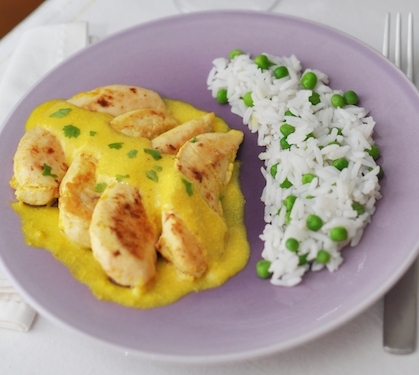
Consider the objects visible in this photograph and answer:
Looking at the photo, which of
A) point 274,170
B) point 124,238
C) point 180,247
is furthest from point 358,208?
point 124,238

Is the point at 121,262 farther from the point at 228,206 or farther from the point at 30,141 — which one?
the point at 30,141

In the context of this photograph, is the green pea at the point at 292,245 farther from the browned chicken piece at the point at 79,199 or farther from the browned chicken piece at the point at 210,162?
the browned chicken piece at the point at 79,199

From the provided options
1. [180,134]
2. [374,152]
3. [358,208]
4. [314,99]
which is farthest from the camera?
[314,99]

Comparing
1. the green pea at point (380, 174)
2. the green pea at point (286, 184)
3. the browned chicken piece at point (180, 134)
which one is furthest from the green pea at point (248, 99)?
the green pea at point (380, 174)

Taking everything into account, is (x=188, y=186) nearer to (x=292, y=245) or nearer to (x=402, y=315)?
(x=292, y=245)

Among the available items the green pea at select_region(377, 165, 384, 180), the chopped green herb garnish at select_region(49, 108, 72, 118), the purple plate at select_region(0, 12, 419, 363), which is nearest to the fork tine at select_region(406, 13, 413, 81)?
the purple plate at select_region(0, 12, 419, 363)

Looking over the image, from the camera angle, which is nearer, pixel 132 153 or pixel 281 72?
pixel 132 153

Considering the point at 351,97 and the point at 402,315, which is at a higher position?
the point at 351,97

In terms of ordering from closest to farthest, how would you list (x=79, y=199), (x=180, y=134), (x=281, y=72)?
(x=79, y=199) < (x=180, y=134) < (x=281, y=72)
